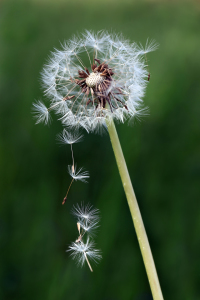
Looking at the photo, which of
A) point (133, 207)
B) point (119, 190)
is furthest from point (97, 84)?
point (119, 190)

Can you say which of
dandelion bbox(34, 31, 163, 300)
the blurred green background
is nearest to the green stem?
dandelion bbox(34, 31, 163, 300)

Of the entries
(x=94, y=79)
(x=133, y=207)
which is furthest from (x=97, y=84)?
(x=133, y=207)

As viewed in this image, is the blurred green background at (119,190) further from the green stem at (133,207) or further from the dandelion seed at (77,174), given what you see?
the green stem at (133,207)

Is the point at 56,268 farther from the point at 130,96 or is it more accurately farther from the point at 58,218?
the point at 130,96

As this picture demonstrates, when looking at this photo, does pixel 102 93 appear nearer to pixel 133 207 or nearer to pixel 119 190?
pixel 133 207

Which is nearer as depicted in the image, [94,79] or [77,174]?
[94,79]

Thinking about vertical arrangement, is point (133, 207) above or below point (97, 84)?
below

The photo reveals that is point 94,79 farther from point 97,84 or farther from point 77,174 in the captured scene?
point 77,174

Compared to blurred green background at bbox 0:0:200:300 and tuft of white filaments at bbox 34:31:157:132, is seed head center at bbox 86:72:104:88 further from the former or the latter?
blurred green background at bbox 0:0:200:300
